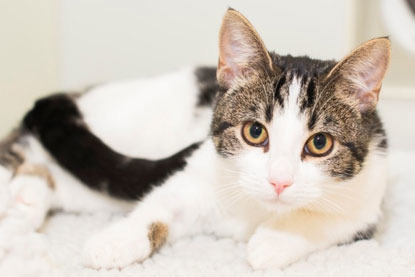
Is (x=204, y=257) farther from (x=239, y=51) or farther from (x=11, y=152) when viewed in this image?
(x=11, y=152)

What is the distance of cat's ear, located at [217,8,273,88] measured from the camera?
Result: 1.28 meters

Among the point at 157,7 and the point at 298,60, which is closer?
the point at 298,60

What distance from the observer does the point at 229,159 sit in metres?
1.32

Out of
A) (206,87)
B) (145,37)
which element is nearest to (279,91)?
(206,87)

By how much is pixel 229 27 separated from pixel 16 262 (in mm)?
741

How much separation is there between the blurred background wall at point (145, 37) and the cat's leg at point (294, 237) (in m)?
1.00

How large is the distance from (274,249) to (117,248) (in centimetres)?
39

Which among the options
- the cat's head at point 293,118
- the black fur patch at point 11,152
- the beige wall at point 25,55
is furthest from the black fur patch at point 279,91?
the beige wall at point 25,55

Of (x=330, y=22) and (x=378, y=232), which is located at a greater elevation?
(x=330, y=22)

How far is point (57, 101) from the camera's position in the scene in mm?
1771

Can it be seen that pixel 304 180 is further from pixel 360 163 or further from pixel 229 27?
pixel 229 27

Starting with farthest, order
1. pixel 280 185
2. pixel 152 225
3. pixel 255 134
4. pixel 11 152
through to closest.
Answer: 1. pixel 11 152
2. pixel 152 225
3. pixel 255 134
4. pixel 280 185

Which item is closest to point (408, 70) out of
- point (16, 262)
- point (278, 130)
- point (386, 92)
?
point (386, 92)

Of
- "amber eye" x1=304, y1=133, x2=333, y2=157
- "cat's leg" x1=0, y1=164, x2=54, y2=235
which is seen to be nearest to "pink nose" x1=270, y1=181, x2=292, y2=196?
"amber eye" x1=304, y1=133, x2=333, y2=157
